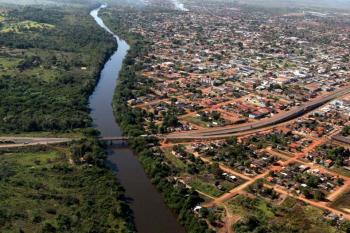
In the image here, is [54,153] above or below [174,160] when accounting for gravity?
below

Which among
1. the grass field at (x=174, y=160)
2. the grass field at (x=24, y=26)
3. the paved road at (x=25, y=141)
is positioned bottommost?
the grass field at (x=24, y=26)

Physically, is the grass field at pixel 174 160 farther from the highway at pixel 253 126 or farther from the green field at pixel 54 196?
the green field at pixel 54 196

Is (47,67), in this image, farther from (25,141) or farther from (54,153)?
(54,153)

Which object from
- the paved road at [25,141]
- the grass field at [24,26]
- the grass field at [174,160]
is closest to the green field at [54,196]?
the paved road at [25,141]

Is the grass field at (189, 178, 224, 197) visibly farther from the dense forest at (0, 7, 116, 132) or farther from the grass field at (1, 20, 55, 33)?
the grass field at (1, 20, 55, 33)

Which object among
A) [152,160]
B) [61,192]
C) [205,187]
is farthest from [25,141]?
[205,187]
